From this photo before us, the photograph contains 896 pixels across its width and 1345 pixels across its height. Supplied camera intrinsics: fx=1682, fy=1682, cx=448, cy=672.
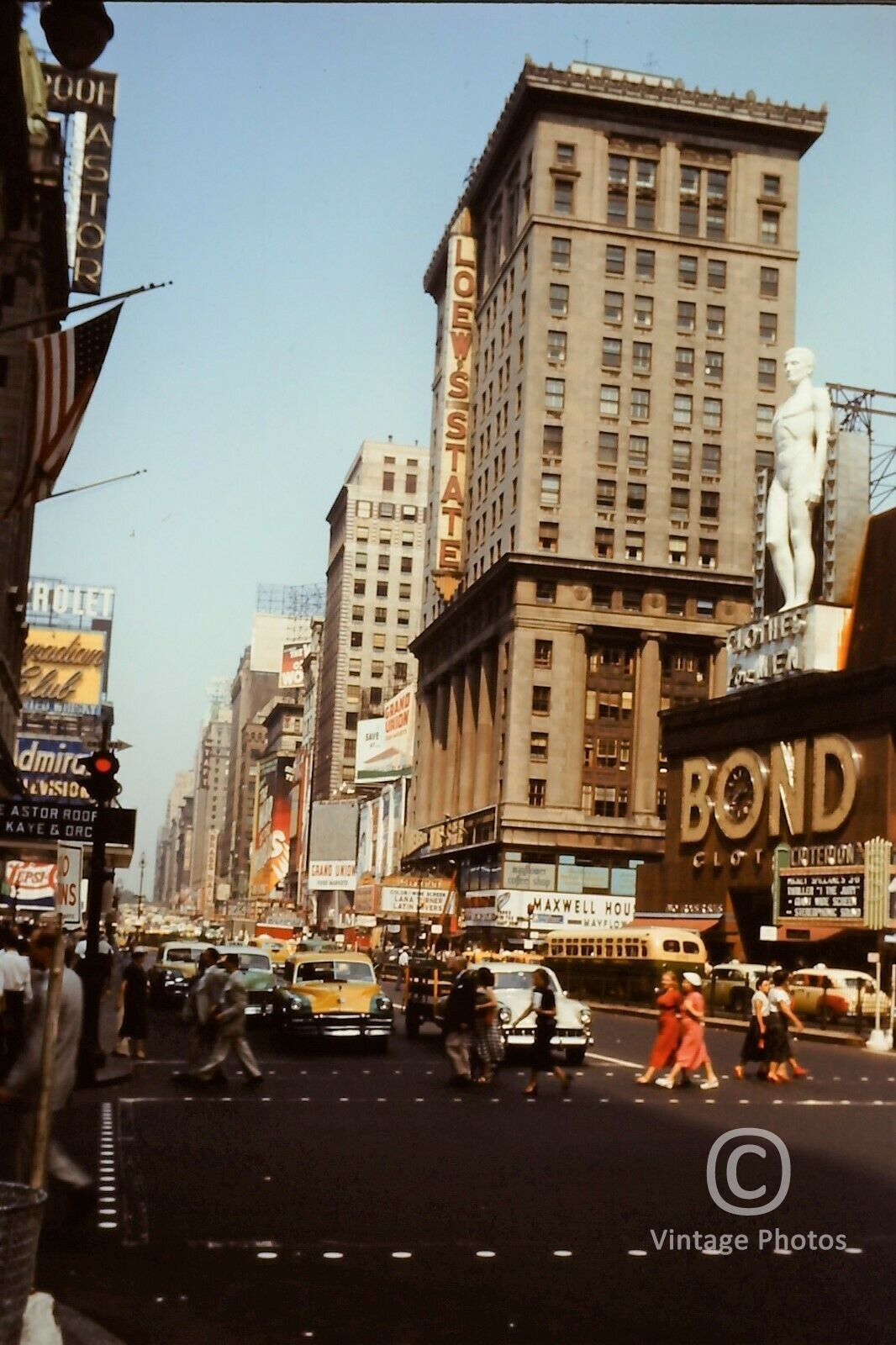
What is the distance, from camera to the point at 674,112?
3691 inches

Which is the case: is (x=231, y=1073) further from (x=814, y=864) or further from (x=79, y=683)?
(x=79, y=683)

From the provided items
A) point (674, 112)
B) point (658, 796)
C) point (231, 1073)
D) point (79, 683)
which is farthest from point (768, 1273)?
point (79, 683)

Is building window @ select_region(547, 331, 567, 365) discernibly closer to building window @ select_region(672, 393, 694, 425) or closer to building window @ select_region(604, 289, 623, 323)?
building window @ select_region(604, 289, 623, 323)

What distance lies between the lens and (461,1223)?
11.4 metres

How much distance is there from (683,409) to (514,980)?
221ft

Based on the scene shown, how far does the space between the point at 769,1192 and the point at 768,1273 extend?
137 inches

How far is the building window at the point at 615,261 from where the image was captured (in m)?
93.6

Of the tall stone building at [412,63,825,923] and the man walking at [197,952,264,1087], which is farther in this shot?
the tall stone building at [412,63,825,923]

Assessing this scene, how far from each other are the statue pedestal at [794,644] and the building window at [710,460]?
97.0 feet

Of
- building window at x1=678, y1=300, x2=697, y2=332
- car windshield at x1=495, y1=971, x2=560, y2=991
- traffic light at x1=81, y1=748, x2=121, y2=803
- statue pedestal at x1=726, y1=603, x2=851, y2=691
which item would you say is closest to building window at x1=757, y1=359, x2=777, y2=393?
building window at x1=678, y1=300, x2=697, y2=332

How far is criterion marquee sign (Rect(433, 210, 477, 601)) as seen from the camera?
10612cm

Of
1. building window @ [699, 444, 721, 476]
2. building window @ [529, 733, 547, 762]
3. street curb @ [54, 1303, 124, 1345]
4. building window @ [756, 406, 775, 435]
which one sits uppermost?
building window @ [756, 406, 775, 435]

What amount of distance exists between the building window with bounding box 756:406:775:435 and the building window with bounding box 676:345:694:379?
14.5 feet

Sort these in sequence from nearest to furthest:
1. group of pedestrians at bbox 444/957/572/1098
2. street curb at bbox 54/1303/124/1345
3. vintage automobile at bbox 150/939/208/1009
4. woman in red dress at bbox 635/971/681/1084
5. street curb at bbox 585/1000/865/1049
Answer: street curb at bbox 54/1303/124/1345 < group of pedestrians at bbox 444/957/572/1098 < woman in red dress at bbox 635/971/681/1084 < street curb at bbox 585/1000/865/1049 < vintage automobile at bbox 150/939/208/1009
